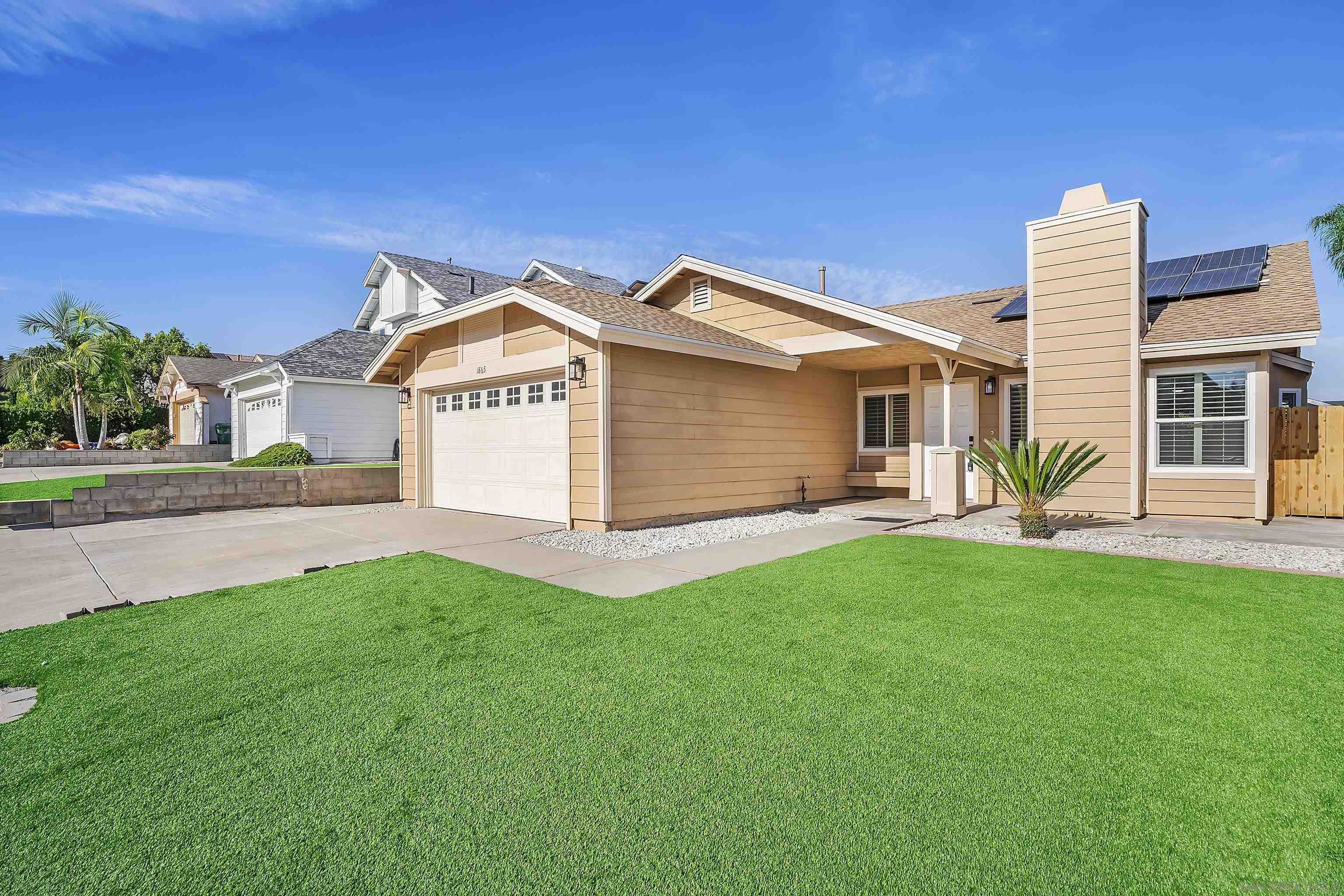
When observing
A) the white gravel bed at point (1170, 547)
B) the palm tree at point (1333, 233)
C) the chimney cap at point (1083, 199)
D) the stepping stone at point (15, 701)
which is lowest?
the stepping stone at point (15, 701)

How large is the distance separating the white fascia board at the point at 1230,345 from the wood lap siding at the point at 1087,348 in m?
0.34

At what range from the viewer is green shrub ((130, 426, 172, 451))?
27.5 meters

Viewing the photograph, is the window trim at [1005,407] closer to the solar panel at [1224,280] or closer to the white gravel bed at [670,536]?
the solar panel at [1224,280]

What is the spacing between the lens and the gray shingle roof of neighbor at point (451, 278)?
2095 centimetres

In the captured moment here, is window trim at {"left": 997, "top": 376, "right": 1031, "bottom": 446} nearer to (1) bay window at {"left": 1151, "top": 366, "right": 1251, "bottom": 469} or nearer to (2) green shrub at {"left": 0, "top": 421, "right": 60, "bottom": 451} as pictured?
(1) bay window at {"left": 1151, "top": 366, "right": 1251, "bottom": 469}

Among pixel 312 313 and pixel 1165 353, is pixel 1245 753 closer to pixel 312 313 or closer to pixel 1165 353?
pixel 1165 353

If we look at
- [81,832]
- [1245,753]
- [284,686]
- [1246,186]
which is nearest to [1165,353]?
[1246,186]

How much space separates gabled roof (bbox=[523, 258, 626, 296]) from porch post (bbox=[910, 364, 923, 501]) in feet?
40.3

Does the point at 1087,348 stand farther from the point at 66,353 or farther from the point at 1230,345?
the point at 66,353

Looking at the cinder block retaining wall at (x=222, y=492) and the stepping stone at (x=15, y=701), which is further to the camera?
the cinder block retaining wall at (x=222, y=492)

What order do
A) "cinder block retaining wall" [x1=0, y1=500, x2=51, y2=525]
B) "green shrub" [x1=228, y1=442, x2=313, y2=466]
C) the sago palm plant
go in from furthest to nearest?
"green shrub" [x1=228, y1=442, x2=313, y2=466] → "cinder block retaining wall" [x1=0, y1=500, x2=51, y2=525] → the sago palm plant

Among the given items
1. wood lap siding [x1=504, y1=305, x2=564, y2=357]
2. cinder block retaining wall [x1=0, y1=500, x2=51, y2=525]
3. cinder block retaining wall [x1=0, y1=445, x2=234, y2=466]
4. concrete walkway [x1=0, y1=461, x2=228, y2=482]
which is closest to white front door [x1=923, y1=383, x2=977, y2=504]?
wood lap siding [x1=504, y1=305, x2=564, y2=357]

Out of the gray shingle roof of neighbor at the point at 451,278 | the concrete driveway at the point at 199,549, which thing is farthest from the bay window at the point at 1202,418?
the gray shingle roof of neighbor at the point at 451,278

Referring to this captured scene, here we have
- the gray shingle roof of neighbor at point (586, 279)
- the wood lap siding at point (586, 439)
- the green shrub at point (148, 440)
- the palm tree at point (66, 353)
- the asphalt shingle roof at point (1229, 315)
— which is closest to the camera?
the wood lap siding at point (586, 439)
